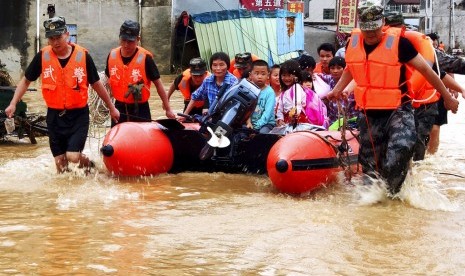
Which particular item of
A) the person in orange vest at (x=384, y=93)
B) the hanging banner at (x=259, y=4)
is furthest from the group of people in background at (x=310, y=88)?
the hanging banner at (x=259, y=4)

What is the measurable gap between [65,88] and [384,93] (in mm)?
3146

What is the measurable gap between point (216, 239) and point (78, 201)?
1.87m

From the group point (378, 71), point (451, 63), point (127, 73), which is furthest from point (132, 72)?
point (451, 63)

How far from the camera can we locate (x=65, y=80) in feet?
25.0

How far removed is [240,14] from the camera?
25.4 m

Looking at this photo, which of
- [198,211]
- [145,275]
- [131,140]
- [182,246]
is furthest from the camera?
[131,140]

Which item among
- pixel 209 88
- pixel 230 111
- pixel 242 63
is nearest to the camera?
pixel 230 111

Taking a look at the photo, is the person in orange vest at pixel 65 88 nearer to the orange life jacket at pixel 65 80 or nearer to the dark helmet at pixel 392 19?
the orange life jacket at pixel 65 80

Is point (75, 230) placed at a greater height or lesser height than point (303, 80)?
lesser

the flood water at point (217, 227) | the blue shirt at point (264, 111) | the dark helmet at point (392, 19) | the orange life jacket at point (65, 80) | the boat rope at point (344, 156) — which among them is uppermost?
the dark helmet at point (392, 19)

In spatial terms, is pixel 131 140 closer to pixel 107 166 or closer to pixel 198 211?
pixel 107 166

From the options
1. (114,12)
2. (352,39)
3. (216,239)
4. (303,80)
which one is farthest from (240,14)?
(216,239)

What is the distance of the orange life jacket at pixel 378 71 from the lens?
645cm

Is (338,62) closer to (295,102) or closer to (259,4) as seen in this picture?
(295,102)
